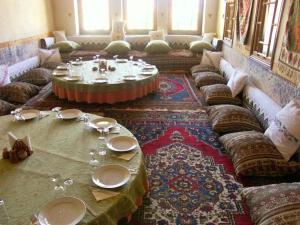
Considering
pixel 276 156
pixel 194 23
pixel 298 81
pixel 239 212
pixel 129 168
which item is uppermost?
pixel 194 23

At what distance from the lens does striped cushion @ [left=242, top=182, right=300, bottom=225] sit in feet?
5.42

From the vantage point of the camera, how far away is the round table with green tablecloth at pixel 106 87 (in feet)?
12.9

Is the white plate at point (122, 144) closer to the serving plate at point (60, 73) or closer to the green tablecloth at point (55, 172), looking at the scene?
the green tablecloth at point (55, 172)

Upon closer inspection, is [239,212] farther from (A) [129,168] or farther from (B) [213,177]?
(A) [129,168]

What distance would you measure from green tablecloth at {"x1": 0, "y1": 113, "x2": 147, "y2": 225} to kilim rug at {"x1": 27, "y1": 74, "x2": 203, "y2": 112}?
191 centimetres

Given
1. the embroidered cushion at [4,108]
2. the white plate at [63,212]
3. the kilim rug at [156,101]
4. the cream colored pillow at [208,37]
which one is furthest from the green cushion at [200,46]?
the white plate at [63,212]

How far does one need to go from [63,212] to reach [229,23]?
567 cm

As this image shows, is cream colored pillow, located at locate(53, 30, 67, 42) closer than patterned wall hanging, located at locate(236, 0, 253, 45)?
No

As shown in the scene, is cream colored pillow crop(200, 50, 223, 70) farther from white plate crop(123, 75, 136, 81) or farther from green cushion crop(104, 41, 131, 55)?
white plate crop(123, 75, 136, 81)

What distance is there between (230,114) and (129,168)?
6.50 ft

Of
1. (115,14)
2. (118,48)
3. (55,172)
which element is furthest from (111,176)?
(115,14)

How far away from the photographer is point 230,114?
10.6 ft

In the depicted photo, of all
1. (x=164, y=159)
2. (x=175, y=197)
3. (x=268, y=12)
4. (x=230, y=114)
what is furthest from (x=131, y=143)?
(x=268, y=12)

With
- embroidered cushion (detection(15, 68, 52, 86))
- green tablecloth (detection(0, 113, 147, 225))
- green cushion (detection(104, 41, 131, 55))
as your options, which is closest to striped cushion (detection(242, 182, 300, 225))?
green tablecloth (detection(0, 113, 147, 225))
